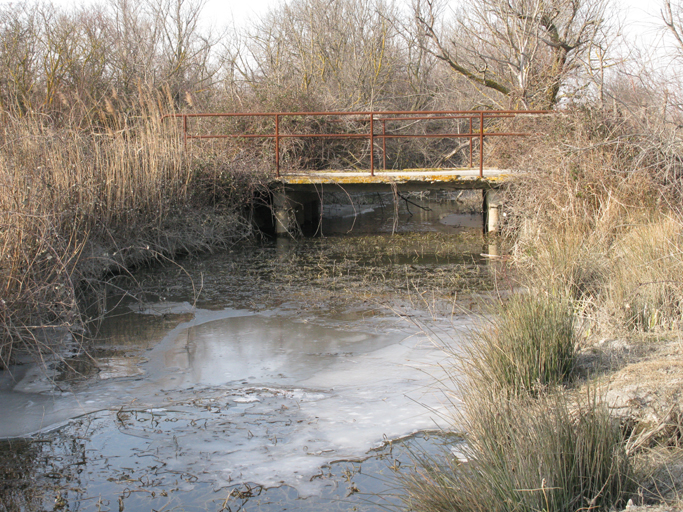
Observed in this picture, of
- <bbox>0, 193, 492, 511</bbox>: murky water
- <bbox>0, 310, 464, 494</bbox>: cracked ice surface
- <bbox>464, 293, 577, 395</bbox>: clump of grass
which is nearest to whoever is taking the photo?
<bbox>0, 193, 492, 511</bbox>: murky water

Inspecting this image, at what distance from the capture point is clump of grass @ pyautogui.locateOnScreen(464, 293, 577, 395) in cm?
356

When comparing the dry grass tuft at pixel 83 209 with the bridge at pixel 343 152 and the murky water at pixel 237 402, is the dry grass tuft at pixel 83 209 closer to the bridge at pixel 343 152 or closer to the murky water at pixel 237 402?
the murky water at pixel 237 402

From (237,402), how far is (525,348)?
1.80m

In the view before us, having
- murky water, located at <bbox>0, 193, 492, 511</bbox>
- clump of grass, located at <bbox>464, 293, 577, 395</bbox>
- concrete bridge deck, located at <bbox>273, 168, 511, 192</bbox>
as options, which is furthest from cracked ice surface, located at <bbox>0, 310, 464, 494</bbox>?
concrete bridge deck, located at <bbox>273, 168, 511, 192</bbox>

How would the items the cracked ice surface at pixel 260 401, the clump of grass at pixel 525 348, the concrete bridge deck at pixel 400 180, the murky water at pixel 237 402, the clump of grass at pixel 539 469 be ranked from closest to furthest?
1. the clump of grass at pixel 539 469
2. the murky water at pixel 237 402
3. the cracked ice surface at pixel 260 401
4. the clump of grass at pixel 525 348
5. the concrete bridge deck at pixel 400 180

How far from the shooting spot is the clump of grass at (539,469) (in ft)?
7.32

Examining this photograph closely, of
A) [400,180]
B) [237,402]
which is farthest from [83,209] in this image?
[400,180]

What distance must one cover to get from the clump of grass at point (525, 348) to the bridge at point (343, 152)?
7.84m

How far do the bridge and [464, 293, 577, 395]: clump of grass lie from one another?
784 cm

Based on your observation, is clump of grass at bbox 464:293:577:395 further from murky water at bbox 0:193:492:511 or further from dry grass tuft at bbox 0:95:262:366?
dry grass tuft at bbox 0:95:262:366

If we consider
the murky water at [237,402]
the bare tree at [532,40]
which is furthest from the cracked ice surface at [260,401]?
the bare tree at [532,40]

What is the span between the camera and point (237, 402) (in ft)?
13.1

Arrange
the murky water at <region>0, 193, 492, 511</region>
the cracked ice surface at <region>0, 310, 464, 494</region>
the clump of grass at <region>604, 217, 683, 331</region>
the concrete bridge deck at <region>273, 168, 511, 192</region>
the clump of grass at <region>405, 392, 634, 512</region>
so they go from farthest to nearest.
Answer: the concrete bridge deck at <region>273, 168, 511, 192</region>, the clump of grass at <region>604, 217, 683, 331</region>, the cracked ice surface at <region>0, 310, 464, 494</region>, the murky water at <region>0, 193, 492, 511</region>, the clump of grass at <region>405, 392, 634, 512</region>

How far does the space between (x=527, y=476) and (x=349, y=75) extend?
19404mm
